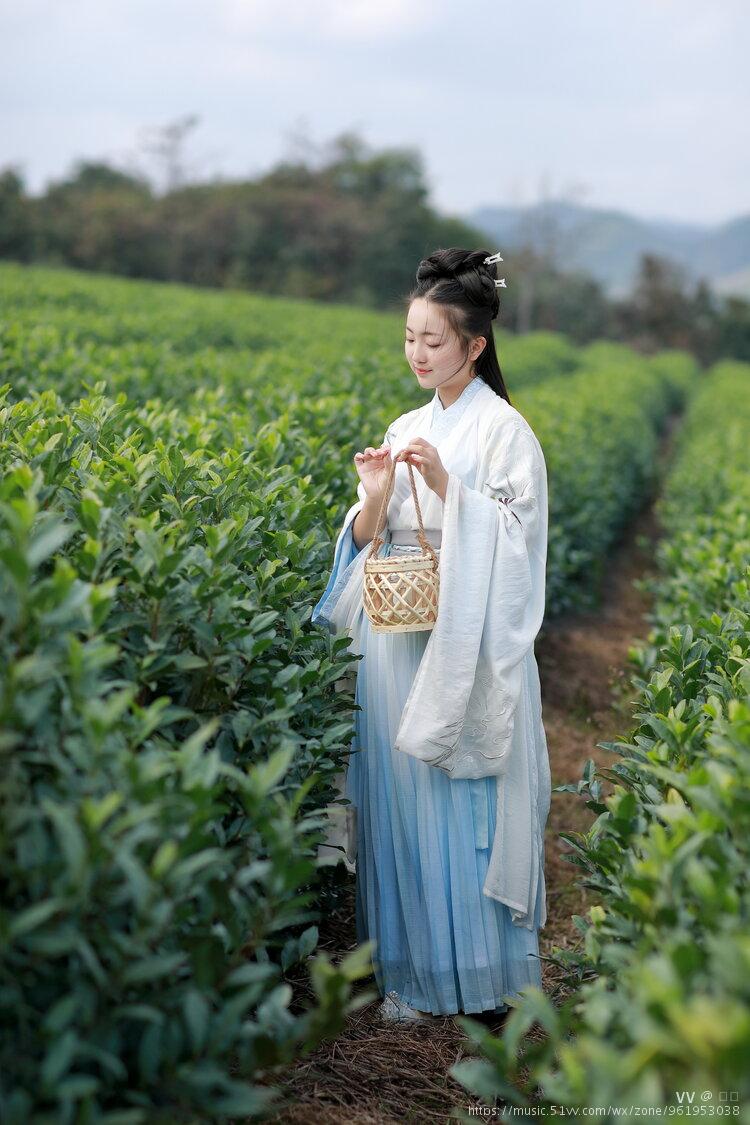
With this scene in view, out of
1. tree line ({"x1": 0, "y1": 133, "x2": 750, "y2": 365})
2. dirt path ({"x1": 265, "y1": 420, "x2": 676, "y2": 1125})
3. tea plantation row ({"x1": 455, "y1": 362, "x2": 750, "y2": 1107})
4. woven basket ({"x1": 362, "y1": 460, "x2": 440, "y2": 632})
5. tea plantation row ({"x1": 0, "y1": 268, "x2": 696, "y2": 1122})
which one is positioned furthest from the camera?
tree line ({"x1": 0, "y1": 133, "x2": 750, "y2": 365})

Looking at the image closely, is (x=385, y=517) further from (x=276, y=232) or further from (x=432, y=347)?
(x=276, y=232)

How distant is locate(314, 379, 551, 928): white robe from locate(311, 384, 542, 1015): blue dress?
0.05m

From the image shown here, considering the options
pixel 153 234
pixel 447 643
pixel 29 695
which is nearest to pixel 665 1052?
pixel 29 695

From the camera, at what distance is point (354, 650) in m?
2.98

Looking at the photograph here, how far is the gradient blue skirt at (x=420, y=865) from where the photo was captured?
9.20 feet

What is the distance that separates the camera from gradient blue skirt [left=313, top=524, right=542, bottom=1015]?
280 centimetres

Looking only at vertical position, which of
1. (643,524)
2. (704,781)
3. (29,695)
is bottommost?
(643,524)

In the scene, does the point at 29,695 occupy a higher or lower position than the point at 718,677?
higher

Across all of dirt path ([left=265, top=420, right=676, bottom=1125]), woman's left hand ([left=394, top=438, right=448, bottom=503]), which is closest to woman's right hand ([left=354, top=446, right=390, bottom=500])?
woman's left hand ([left=394, top=438, right=448, bottom=503])

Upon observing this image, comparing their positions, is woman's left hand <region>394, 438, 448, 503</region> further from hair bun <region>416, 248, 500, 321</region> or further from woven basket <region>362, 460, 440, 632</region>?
hair bun <region>416, 248, 500, 321</region>

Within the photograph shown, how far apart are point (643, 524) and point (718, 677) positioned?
9762 millimetres

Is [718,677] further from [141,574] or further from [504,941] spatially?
[141,574]

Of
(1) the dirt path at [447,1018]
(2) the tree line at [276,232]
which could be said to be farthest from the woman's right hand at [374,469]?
(2) the tree line at [276,232]

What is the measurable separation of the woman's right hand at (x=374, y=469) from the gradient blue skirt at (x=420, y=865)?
0.20 m
